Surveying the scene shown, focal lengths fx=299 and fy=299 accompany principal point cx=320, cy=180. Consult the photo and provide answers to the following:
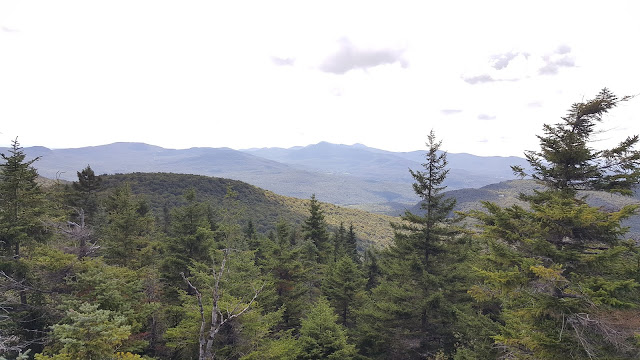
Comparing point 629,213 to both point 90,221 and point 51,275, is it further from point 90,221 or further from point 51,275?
point 90,221

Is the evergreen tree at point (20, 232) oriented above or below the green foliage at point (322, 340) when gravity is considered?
above

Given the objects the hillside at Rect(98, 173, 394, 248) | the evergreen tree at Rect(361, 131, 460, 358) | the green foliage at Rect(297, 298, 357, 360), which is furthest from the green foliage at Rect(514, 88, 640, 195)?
the hillside at Rect(98, 173, 394, 248)

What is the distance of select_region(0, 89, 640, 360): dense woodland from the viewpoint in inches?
312

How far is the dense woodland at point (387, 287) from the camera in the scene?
7.93m

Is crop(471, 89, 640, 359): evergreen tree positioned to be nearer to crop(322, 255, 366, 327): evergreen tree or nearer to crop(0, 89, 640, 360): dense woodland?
crop(0, 89, 640, 360): dense woodland

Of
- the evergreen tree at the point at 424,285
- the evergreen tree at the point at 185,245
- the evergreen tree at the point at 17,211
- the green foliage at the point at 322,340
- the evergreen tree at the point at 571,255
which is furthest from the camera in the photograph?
the evergreen tree at the point at 185,245

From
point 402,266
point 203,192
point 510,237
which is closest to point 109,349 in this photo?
point 510,237

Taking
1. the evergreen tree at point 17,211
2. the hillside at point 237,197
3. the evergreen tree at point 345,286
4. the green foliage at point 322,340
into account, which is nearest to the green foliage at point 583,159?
the green foliage at point 322,340

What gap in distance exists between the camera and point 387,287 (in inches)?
683

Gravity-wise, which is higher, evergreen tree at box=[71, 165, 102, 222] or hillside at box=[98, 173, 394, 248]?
evergreen tree at box=[71, 165, 102, 222]

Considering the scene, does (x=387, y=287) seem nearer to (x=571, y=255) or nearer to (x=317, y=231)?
(x=571, y=255)

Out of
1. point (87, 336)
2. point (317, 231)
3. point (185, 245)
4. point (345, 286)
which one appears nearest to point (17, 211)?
point (185, 245)

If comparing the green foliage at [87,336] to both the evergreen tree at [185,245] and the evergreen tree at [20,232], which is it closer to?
the evergreen tree at [20,232]

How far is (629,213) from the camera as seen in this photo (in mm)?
7840
